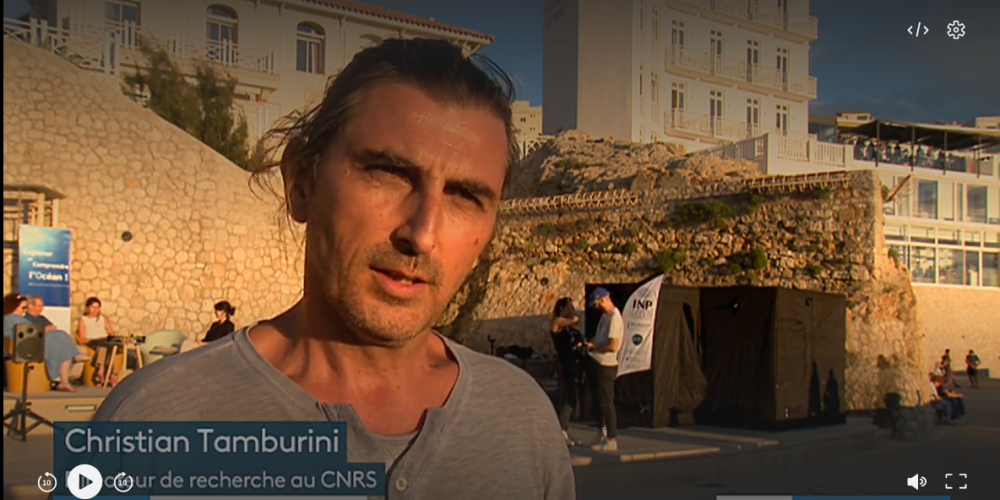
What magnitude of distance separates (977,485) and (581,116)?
3.73 metres

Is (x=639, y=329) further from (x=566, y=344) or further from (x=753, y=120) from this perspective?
(x=753, y=120)

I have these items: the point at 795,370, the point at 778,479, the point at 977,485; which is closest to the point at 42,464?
the point at 778,479

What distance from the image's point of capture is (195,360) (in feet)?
2.81

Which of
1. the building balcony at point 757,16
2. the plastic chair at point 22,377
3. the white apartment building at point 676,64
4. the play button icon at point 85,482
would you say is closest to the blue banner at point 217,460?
the play button icon at point 85,482

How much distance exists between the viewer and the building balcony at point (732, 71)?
20.7 feet

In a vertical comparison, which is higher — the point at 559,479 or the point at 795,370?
the point at 559,479

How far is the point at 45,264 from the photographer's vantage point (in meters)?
7.05

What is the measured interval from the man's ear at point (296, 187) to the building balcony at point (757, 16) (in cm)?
308

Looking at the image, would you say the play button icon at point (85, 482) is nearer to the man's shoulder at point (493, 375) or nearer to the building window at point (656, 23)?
the man's shoulder at point (493, 375)

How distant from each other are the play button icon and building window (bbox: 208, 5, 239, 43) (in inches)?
287

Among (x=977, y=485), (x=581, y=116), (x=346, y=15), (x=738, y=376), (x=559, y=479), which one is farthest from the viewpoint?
(x=738, y=376)

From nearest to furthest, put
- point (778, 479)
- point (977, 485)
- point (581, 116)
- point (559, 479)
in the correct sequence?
point (559, 479) → point (977, 485) → point (778, 479) → point (581, 116)

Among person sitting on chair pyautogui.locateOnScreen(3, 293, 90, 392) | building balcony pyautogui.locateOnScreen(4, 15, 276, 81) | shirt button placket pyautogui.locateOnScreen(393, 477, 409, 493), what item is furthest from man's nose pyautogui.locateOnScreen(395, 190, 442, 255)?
building balcony pyautogui.locateOnScreen(4, 15, 276, 81)

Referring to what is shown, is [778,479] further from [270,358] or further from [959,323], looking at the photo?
[959,323]
